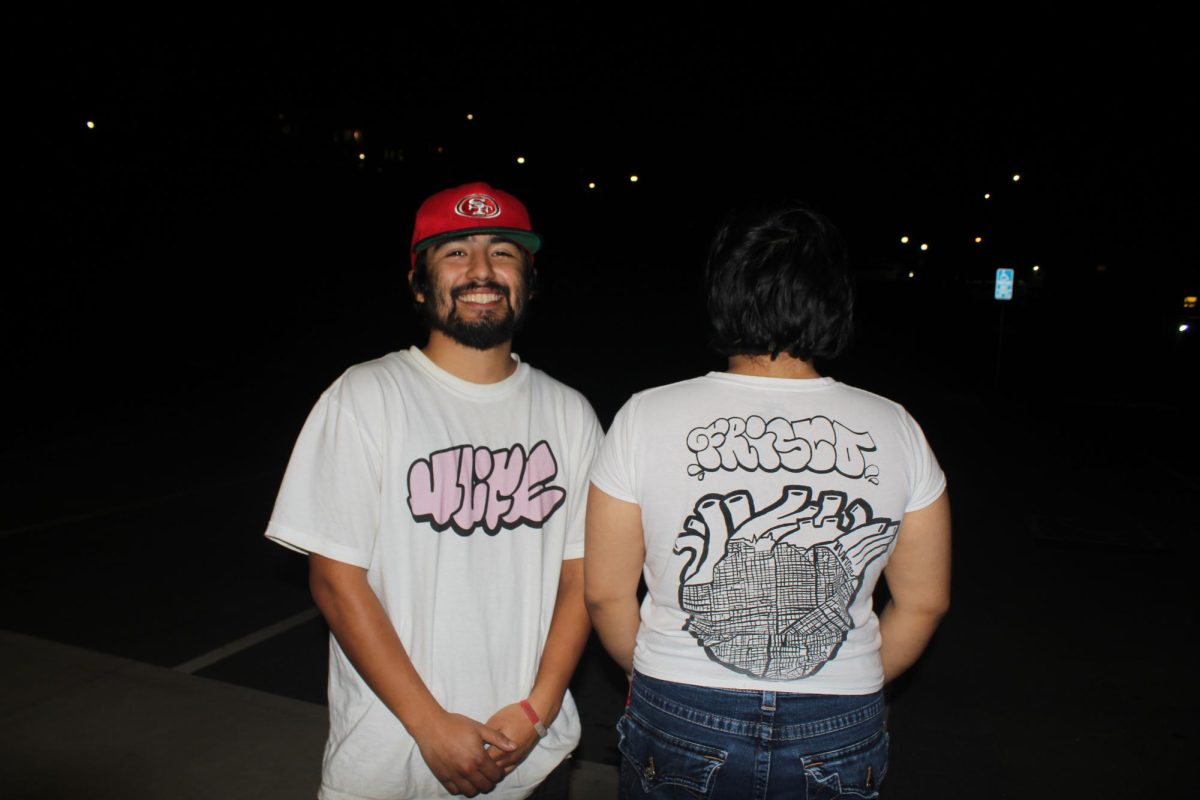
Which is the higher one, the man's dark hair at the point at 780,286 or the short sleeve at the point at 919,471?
the man's dark hair at the point at 780,286

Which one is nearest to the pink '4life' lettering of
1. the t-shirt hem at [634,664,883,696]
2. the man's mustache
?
the man's mustache

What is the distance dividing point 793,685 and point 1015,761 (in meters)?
3.00

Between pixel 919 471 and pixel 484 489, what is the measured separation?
3.10ft

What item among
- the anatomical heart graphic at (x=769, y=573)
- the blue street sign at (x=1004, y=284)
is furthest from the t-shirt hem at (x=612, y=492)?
the blue street sign at (x=1004, y=284)

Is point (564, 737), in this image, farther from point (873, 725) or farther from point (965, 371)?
point (965, 371)

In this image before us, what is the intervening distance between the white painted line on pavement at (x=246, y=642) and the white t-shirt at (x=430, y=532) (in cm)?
325

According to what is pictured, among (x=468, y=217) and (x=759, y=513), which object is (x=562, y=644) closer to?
(x=759, y=513)

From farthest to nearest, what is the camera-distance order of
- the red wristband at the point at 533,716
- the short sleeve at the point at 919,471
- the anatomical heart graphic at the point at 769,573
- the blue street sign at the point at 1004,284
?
the blue street sign at the point at 1004,284
the red wristband at the point at 533,716
the short sleeve at the point at 919,471
the anatomical heart graphic at the point at 769,573

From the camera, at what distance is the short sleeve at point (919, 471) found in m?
1.84

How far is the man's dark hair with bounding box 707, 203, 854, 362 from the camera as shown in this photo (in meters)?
1.83

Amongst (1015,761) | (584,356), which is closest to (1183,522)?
(1015,761)

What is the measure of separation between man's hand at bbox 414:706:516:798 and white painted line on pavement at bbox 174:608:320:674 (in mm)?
3357

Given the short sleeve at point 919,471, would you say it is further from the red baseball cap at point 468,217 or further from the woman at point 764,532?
the red baseball cap at point 468,217

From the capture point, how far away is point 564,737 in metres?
2.20
